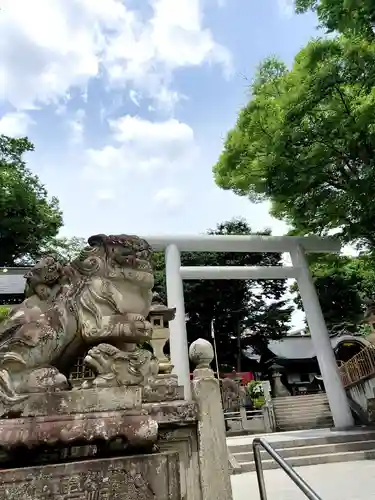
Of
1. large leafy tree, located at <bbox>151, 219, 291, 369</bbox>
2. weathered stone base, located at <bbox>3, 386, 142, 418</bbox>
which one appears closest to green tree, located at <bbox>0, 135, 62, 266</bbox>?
large leafy tree, located at <bbox>151, 219, 291, 369</bbox>

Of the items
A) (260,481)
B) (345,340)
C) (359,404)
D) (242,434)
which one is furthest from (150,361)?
(345,340)

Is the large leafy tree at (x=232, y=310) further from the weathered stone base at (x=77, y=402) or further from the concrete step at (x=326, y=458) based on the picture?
the weathered stone base at (x=77, y=402)

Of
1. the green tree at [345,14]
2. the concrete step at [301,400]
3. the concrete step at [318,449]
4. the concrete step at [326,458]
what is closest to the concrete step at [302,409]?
the concrete step at [301,400]

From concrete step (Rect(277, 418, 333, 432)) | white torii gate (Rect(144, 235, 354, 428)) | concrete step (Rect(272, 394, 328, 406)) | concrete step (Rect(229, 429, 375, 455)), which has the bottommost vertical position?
concrete step (Rect(229, 429, 375, 455))

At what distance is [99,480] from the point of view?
1962 millimetres

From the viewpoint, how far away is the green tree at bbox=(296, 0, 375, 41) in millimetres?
5514

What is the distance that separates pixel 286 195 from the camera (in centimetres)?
919

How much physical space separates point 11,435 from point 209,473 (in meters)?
1.09

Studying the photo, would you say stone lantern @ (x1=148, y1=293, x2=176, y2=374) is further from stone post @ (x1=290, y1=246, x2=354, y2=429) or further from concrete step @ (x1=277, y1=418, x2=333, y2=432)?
concrete step @ (x1=277, y1=418, x2=333, y2=432)

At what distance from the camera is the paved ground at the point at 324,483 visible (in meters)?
4.28

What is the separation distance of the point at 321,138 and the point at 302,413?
436 inches

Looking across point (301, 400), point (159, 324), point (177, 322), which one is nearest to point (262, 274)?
point (177, 322)

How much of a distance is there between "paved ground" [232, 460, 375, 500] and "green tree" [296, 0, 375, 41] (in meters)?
6.19

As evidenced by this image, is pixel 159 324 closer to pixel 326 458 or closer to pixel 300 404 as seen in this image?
pixel 326 458
